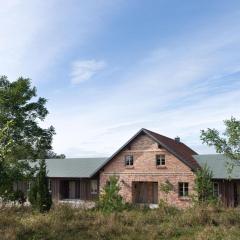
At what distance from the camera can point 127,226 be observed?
18094mm

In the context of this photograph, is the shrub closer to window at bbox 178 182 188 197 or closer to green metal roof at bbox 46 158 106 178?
window at bbox 178 182 188 197

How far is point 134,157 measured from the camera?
37.8 metres

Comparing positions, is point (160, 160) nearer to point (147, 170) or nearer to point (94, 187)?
point (147, 170)

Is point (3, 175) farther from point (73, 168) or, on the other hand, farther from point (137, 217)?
point (73, 168)

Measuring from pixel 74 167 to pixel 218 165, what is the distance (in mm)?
15347

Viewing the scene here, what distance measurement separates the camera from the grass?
647 inches

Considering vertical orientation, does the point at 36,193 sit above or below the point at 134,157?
below

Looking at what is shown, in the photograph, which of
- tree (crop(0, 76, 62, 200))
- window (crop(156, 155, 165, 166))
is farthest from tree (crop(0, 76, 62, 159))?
window (crop(156, 155, 165, 166))

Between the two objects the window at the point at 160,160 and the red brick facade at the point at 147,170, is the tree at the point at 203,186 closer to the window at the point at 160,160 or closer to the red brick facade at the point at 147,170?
the red brick facade at the point at 147,170

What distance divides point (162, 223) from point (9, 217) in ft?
23.6

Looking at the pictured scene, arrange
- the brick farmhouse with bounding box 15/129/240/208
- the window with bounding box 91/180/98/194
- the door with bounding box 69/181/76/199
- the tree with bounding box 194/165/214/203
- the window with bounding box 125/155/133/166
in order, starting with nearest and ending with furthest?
the tree with bounding box 194/165/214/203 < the brick farmhouse with bounding box 15/129/240/208 < the window with bounding box 125/155/133/166 < the window with bounding box 91/180/98/194 < the door with bounding box 69/181/76/199

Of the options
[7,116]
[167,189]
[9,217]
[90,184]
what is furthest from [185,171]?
[9,217]

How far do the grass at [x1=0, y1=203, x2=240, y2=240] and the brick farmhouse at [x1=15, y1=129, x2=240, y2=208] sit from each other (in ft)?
44.5

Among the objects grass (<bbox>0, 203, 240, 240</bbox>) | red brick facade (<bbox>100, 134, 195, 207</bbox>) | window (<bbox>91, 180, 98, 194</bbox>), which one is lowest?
grass (<bbox>0, 203, 240, 240</bbox>)
